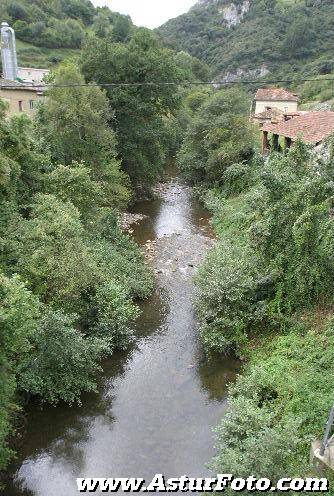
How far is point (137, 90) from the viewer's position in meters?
29.3

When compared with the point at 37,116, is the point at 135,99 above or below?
above

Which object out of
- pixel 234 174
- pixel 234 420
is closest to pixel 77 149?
pixel 234 174

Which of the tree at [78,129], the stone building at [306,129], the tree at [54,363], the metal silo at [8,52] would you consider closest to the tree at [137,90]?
the tree at [78,129]

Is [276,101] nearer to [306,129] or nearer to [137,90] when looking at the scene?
[306,129]

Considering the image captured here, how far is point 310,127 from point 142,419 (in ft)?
72.7

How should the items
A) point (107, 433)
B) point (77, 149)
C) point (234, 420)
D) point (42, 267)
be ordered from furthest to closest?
1. point (77, 149)
2. point (42, 267)
3. point (107, 433)
4. point (234, 420)

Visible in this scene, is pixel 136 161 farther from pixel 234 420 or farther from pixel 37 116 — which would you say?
pixel 234 420

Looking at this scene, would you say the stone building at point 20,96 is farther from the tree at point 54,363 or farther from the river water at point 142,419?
the tree at point 54,363

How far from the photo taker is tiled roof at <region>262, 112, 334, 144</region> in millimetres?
25219

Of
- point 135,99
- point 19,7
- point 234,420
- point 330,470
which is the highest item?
point 19,7

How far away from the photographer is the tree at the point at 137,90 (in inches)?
1104

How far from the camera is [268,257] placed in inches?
637

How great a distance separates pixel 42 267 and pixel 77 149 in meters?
12.6

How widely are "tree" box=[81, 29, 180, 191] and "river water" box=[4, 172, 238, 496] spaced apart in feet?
54.4
